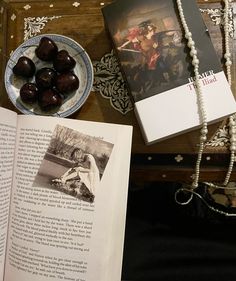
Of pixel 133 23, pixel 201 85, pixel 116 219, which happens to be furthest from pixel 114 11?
pixel 116 219

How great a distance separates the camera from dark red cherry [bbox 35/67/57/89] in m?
0.62

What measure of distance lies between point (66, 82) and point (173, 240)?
32cm

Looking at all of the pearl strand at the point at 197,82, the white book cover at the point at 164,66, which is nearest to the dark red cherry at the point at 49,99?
the white book cover at the point at 164,66

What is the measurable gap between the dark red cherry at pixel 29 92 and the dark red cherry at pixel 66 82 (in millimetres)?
37

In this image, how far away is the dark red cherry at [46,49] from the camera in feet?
2.07

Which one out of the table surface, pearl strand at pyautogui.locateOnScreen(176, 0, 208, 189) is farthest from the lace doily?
pearl strand at pyautogui.locateOnScreen(176, 0, 208, 189)

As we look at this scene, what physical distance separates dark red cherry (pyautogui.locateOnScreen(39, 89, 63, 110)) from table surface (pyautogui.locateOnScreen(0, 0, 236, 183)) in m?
0.04

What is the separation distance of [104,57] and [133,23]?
3.2 inches

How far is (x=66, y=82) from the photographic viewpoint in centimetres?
62

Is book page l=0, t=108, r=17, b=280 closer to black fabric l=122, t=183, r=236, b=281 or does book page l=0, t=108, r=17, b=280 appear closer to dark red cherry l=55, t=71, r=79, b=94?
dark red cherry l=55, t=71, r=79, b=94

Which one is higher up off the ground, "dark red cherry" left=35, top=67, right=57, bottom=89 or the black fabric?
"dark red cherry" left=35, top=67, right=57, bottom=89

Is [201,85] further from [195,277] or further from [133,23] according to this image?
[195,277]

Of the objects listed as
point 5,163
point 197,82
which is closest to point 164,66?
point 197,82

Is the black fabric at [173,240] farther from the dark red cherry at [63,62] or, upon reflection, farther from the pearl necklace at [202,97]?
the dark red cherry at [63,62]
